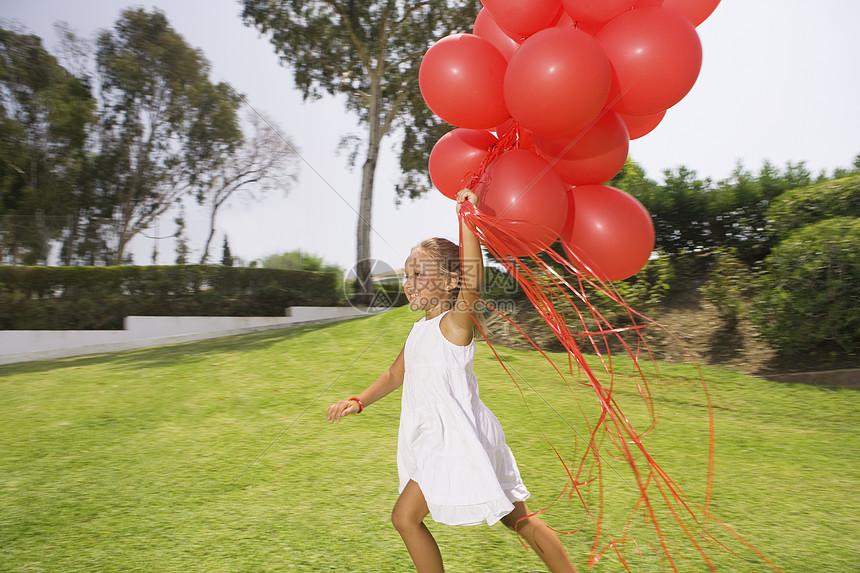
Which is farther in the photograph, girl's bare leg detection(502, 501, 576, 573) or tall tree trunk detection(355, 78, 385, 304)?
tall tree trunk detection(355, 78, 385, 304)

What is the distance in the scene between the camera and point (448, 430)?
2068mm

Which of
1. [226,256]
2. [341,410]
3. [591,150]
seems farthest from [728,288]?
[226,256]

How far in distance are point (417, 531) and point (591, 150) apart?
5.70ft

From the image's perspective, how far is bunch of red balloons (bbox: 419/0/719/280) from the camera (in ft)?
7.56

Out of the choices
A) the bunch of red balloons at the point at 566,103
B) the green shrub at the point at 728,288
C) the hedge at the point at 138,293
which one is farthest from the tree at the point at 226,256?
the bunch of red balloons at the point at 566,103

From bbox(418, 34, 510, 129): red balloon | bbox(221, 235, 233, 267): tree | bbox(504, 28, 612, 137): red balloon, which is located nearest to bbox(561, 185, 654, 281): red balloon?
bbox(504, 28, 612, 137): red balloon

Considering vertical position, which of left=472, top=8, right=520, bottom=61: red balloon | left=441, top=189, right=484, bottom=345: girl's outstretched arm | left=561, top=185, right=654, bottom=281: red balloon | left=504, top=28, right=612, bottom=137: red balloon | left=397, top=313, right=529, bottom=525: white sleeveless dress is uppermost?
left=472, top=8, right=520, bottom=61: red balloon

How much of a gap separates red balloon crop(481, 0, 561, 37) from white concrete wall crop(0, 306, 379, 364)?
32.1 feet

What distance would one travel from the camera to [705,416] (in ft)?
19.5

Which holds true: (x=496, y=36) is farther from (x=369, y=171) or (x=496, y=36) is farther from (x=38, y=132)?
(x=38, y=132)

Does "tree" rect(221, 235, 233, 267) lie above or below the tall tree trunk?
below

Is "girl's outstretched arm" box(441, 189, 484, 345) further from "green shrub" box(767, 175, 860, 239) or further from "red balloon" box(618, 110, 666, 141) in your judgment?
"green shrub" box(767, 175, 860, 239)

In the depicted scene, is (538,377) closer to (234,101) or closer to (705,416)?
(705,416)

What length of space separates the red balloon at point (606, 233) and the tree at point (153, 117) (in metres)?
16.1
